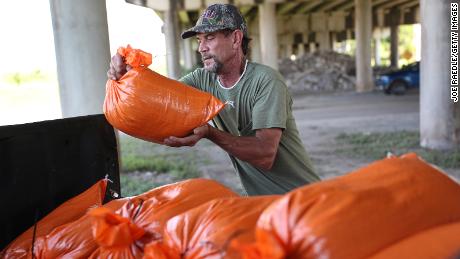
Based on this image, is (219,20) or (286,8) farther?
(286,8)

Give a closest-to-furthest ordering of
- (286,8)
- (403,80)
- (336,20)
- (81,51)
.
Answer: (81,51) → (403,80) → (286,8) → (336,20)

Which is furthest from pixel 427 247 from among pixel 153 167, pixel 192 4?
pixel 192 4

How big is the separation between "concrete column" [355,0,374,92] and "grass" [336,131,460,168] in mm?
14316

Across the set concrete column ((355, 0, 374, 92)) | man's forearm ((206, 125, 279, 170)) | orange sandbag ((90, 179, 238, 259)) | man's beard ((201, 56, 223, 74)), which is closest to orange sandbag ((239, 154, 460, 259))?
orange sandbag ((90, 179, 238, 259))

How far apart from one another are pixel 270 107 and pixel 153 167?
6374mm

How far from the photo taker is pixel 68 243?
172cm

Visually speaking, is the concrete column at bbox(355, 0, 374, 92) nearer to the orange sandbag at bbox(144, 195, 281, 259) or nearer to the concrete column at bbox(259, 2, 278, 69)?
the concrete column at bbox(259, 2, 278, 69)

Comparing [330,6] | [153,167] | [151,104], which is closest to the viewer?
[151,104]

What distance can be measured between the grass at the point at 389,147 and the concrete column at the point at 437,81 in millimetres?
356

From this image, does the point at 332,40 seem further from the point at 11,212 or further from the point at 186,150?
the point at 11,212

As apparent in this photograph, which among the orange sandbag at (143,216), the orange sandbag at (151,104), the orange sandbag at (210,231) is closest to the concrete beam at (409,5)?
the orange sandbag at (151,104)

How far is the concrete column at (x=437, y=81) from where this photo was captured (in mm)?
9109

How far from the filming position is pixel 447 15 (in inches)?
353

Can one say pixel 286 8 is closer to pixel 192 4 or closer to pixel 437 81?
pixel 192 4
